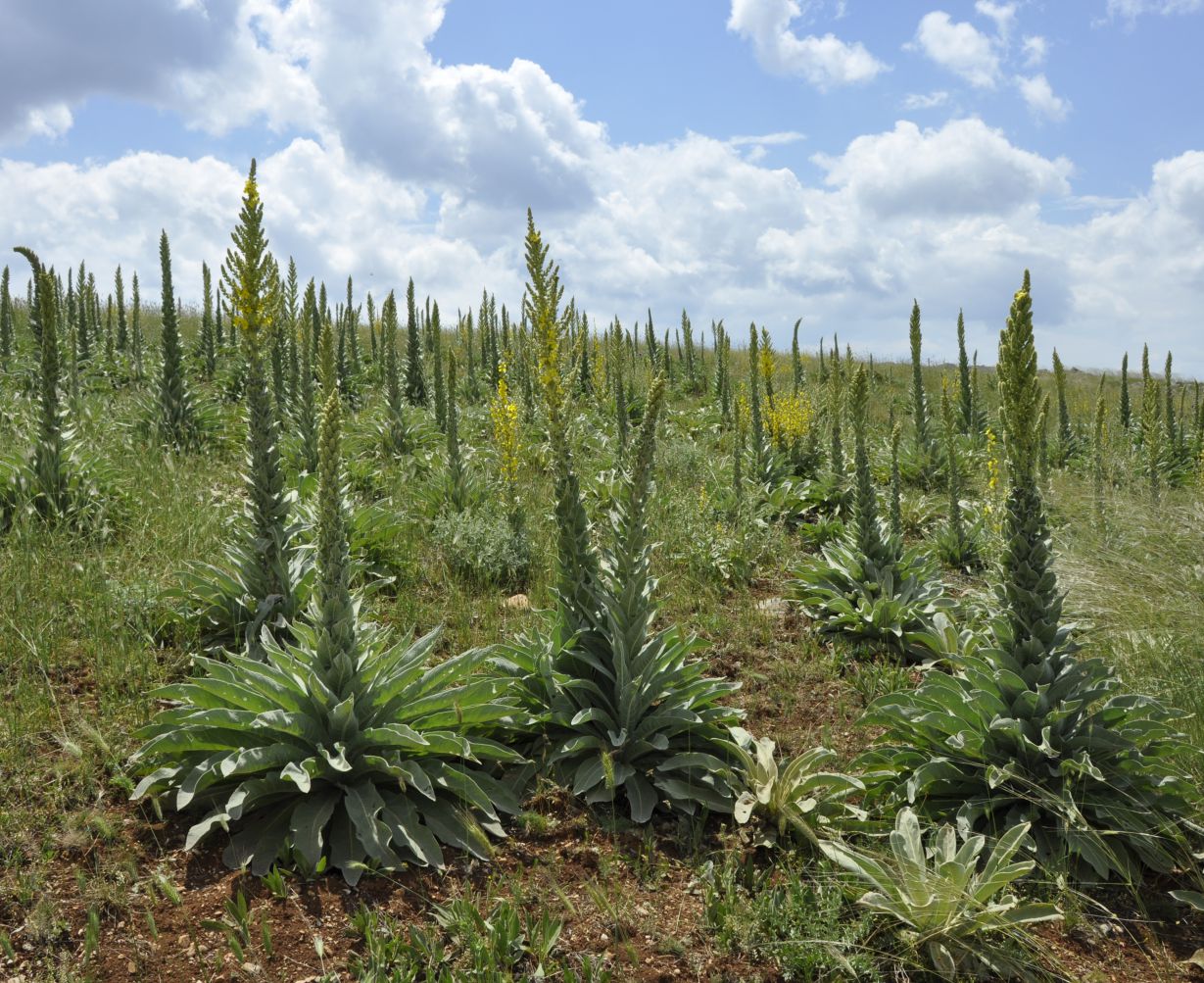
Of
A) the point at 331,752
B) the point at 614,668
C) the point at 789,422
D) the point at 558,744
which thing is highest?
the point at 789,422

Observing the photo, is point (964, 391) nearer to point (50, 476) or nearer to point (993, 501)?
point (993, 501)

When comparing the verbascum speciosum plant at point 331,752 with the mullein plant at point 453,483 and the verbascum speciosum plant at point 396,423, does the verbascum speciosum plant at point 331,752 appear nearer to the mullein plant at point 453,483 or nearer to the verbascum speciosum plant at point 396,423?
the mullein plant at point 453,483

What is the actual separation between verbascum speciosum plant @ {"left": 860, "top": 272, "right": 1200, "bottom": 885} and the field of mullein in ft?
0.07

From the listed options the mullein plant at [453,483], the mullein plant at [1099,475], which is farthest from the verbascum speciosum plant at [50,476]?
the mullein plant at [1099,475]

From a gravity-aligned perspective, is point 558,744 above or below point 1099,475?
below

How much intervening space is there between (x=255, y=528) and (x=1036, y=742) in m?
5.11

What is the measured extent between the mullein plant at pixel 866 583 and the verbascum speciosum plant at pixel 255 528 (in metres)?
4.51

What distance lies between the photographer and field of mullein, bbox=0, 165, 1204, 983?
337cm

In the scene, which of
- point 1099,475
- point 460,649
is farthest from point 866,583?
point 1099,475

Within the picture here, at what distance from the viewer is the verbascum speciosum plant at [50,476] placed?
6816mm

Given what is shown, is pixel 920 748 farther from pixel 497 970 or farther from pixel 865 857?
pixel 497 970

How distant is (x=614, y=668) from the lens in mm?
4773

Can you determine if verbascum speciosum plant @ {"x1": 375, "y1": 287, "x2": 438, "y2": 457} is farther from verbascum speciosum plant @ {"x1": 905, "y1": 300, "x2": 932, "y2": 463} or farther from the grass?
verbascum speciosum plant @ {"x1": 905, "y1": 300, "x2": 932, "y2": 463}

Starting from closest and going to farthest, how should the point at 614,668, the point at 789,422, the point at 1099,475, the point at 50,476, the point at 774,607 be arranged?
the point at 614,668, the point at 50,476, the point at 774,607, the point at 1099,475, the point at 789,422
